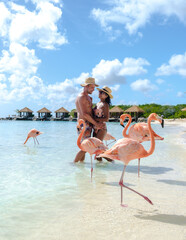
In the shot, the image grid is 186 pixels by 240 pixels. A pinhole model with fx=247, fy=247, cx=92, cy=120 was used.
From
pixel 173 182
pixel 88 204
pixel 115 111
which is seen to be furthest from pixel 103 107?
pixel 115 111

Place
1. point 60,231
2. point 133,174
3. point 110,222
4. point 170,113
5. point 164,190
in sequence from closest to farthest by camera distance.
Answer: point 60,231
point 110,222
point 164,190
point 133,174
point 170,113

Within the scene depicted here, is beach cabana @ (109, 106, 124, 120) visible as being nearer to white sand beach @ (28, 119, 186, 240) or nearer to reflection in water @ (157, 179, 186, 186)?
reflection in water @ (157, 179, 186, 186)

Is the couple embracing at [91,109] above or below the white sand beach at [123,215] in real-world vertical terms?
above

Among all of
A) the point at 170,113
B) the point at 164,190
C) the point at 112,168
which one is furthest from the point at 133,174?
the point at 170,113

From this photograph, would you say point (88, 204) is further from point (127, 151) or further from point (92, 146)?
point (92, 146)

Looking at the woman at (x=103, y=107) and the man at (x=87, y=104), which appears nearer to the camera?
the man at (x=87, y=104)

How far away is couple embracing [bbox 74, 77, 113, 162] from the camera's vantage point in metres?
6.24

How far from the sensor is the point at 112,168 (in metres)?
6.48

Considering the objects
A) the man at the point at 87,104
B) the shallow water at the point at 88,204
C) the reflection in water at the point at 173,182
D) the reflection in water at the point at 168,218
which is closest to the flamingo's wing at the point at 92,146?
the shallow water at the point at 88,204

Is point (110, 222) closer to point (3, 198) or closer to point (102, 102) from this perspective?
point (3, 198)

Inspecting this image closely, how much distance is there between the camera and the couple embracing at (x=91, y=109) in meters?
6.24

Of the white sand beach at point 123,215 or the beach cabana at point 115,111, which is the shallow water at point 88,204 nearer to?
the white sand beach at point 123,215

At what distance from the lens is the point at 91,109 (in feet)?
21.2

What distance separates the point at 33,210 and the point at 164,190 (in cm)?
232
